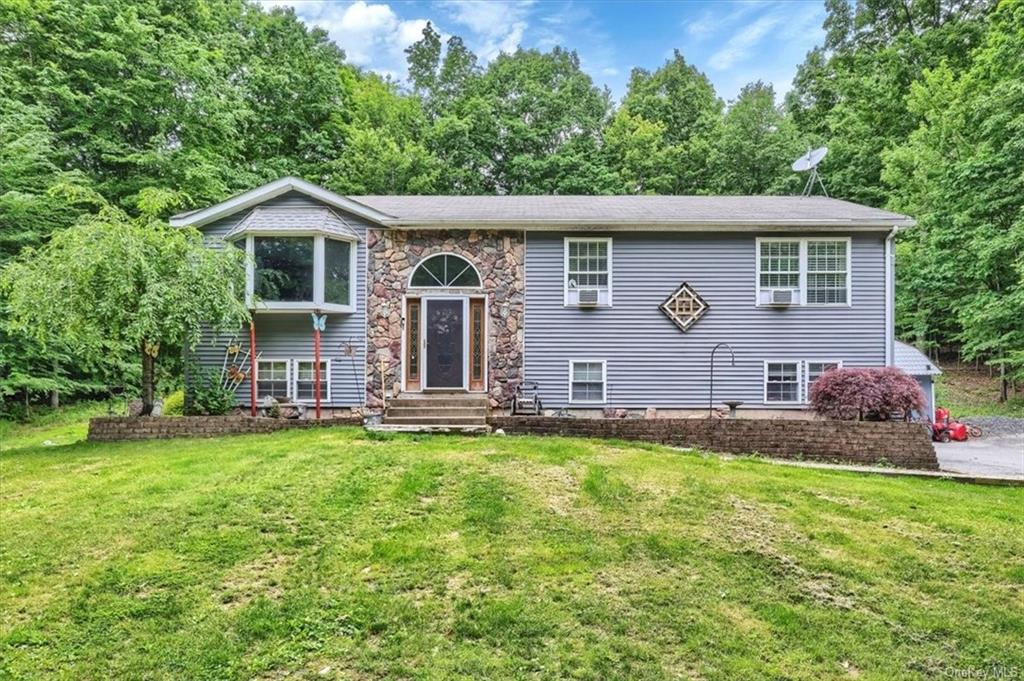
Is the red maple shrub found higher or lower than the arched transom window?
lower

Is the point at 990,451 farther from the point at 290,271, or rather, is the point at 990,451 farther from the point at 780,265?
the point at 290,271

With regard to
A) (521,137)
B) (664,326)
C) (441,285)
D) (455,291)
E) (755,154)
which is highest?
(521,137)

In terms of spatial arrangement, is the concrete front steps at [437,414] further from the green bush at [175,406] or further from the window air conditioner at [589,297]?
the green bush at [175,406]

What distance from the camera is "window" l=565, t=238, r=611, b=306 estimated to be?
10.8 metres

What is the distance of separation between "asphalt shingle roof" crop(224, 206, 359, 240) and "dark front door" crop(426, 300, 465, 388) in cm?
225

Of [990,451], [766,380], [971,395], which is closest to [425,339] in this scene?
[766,380]

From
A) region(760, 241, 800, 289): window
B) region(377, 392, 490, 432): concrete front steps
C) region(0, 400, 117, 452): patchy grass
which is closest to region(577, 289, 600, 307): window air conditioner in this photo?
region(377, 392, 490, 432): concrete front steps

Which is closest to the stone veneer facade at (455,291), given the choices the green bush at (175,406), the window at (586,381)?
the window at (586,381)

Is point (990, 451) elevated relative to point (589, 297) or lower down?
lower down

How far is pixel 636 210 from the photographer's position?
11.4m

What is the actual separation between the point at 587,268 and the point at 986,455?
760 centimetres

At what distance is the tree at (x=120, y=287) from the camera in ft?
25.2

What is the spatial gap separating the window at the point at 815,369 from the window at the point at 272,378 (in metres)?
10.5

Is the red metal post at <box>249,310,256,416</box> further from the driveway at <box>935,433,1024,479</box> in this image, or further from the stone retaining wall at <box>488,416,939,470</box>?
the driveway at <box>935,433,1024,479</box>
